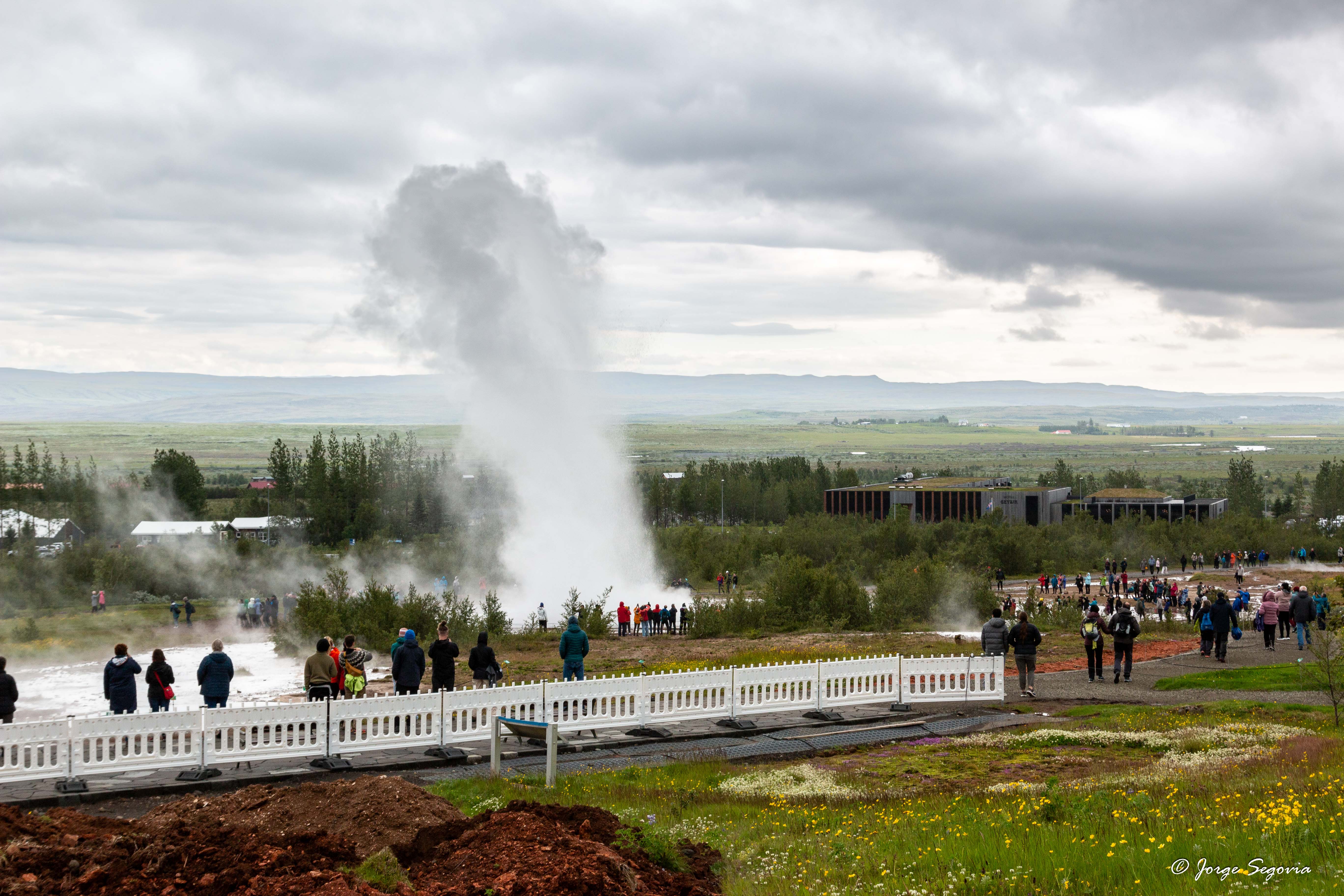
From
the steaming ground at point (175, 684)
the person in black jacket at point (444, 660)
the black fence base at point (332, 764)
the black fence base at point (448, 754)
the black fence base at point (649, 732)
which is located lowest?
the steaming ground at point (175, 684)

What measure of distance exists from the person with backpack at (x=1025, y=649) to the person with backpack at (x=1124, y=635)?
7.39ft

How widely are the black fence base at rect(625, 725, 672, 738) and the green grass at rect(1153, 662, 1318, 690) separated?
9741 mm

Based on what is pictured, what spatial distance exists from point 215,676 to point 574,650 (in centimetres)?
531

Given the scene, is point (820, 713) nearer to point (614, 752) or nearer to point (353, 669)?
point (614, 752)

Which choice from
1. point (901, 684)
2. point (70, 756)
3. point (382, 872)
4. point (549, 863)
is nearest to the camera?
point (549, 863)

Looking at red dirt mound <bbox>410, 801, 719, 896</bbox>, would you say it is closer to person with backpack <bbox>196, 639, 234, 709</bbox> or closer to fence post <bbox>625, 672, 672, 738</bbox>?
fence post <bbox>625, 672, 672, 738</bbox>

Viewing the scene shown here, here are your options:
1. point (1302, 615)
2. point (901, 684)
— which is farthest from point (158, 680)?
point (1302, 615)

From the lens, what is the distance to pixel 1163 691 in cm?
2012

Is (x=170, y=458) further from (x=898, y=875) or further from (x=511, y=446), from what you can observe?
(x=898, y=875)

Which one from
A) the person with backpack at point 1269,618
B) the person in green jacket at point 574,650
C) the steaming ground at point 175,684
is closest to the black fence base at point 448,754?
the person in green jacket at point 574,650

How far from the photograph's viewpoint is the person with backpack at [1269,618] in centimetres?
2573

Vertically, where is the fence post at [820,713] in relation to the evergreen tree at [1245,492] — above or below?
above

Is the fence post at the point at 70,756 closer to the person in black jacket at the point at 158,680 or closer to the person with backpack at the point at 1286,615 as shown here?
the person in black jacket at the point at 158,680

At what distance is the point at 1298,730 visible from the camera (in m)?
14.8
